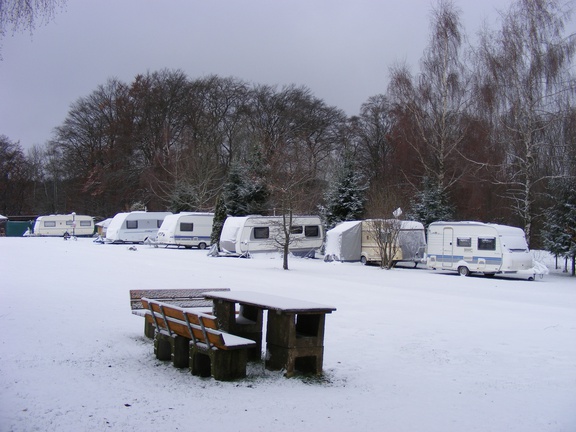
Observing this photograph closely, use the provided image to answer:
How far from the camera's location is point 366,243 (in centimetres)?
3064

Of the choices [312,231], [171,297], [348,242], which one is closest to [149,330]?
[171,297]

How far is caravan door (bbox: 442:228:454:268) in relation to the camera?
89.5 ft

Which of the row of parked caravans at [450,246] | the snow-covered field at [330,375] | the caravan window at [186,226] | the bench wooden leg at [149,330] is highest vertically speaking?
the caravan window at [186,226]

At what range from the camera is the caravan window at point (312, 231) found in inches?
1386

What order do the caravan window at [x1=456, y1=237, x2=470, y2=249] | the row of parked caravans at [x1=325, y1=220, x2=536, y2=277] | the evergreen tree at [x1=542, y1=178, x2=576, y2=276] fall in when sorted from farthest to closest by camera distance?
the evergreen tree at [x1=542, y1=178, x2=576, y2=276] → the caravan window at [x1=456, y1=237, x2=470, y2=249] → the row of parked caravans at [x1=325, y1=220, x2=536, y2=277]

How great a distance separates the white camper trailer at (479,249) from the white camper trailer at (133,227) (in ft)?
76.2

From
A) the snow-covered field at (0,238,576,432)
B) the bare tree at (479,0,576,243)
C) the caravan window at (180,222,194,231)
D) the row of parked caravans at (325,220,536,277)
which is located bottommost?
the snow-covered field at (0,238,576,432)

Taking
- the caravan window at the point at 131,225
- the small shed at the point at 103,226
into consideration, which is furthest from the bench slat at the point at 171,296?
the small shed at the point at 103,226

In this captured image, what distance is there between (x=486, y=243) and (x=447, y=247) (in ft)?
6.39

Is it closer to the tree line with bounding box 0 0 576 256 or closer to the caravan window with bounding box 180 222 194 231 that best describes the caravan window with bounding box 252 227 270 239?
the tree line with bounding box 0 0 576 256

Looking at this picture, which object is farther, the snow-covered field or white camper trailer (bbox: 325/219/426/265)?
white camper trailer (bbox: 325/219/426/265)

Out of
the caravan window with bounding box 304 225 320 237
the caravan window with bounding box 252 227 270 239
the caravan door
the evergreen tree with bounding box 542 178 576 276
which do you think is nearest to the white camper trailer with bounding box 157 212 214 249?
the caravan window with bounding box 252 227 270 239

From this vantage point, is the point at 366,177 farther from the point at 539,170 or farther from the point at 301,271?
the point at 301,271

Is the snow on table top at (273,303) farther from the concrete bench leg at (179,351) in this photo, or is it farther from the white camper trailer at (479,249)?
the white camper trailer at (479,249)
